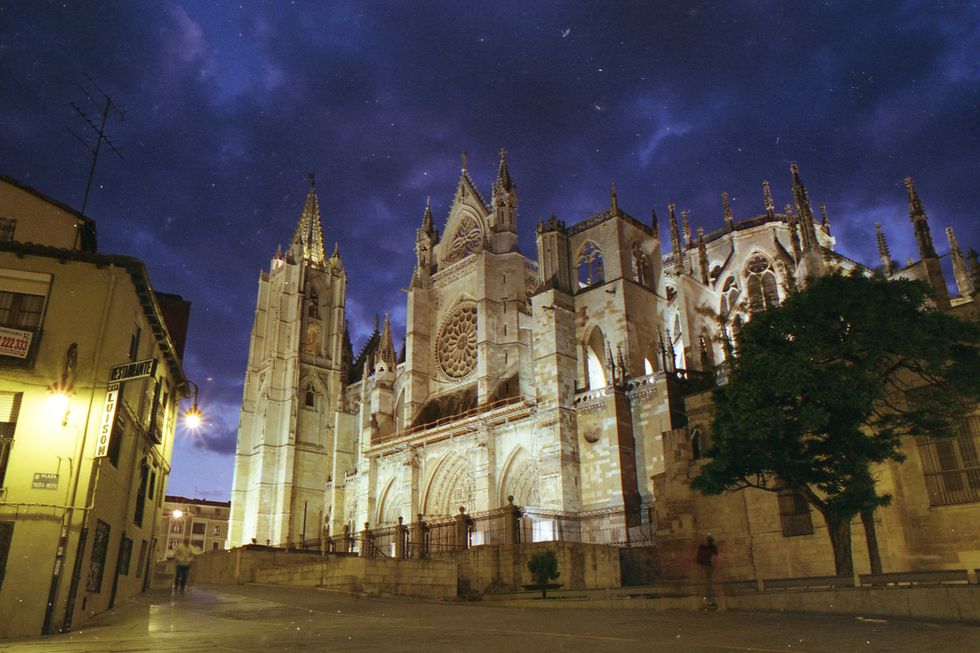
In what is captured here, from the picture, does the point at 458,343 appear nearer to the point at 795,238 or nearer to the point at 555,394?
the point at 555,394

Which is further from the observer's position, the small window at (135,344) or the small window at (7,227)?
the small window at (7,227)

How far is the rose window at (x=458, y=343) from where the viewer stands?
1515 inches

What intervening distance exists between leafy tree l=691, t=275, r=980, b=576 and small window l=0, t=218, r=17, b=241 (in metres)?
14.9

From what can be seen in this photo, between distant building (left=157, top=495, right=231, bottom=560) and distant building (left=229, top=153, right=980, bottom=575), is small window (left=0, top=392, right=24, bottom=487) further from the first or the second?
distant building (left=157, top=495, right=231, bottom=560)

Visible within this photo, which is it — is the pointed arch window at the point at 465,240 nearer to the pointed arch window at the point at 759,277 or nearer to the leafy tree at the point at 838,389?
the pointed arch window at the point at 759,277

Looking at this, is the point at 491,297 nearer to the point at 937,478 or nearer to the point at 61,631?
the point at 937,478

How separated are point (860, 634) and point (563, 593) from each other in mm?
8545

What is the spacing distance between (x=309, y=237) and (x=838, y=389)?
47.7 m

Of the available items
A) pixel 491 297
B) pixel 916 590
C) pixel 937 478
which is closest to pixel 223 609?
pixel 916 590

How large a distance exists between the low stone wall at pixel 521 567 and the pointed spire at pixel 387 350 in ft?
75.5

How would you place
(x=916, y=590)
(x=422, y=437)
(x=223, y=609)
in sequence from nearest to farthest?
(x=916, y=590)
(x=223, y=609)
(x=422, y=437)

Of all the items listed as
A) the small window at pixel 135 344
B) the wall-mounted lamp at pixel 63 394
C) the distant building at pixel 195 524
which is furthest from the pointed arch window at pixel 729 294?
the distant building at pixel 195 524

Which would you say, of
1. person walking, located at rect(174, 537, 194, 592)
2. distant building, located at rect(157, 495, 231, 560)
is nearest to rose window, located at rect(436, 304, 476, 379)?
person walking, located at rect(174, 537, 194, 592)

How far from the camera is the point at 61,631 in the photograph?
420 inches
